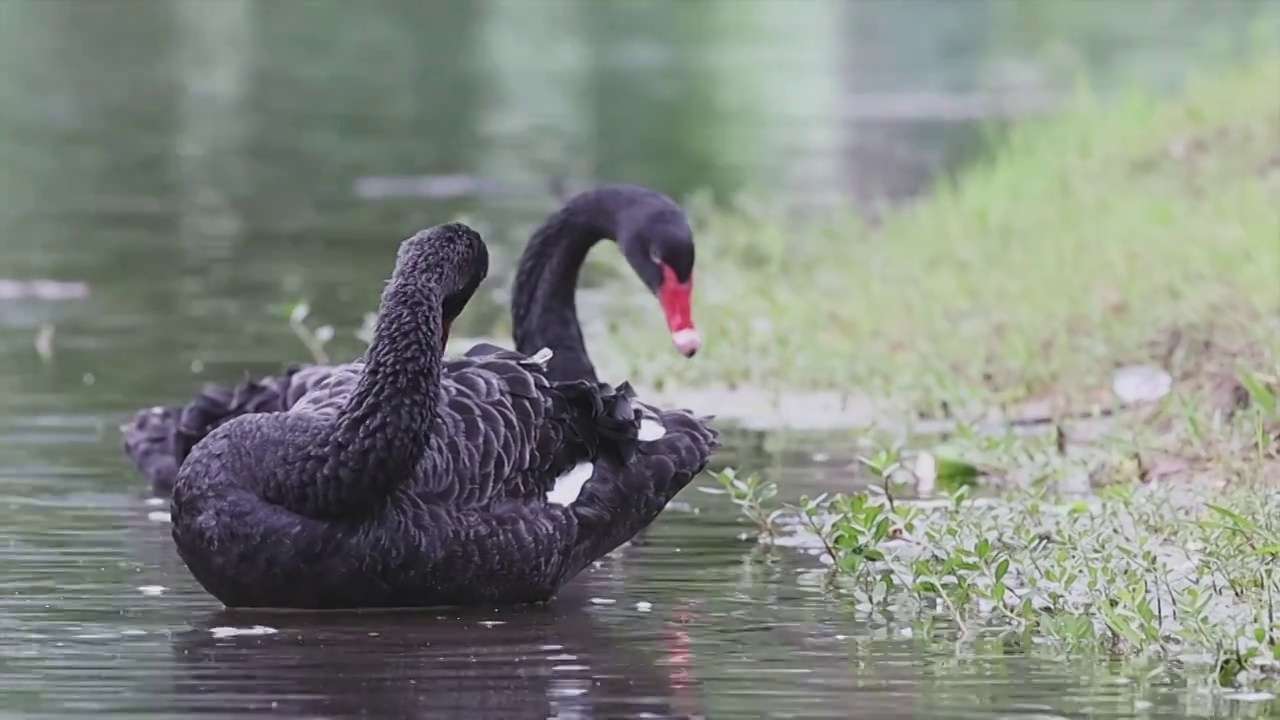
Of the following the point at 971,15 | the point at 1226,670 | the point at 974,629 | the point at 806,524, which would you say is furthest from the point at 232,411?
the point at 971,15

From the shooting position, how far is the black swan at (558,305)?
7.51m

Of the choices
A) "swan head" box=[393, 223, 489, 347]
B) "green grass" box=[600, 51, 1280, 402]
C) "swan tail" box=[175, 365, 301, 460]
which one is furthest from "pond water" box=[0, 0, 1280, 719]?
"green grass" box=[600, 51, 1280, 402]

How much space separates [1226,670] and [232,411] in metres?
3.33

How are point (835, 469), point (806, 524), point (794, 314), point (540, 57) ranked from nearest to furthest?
point (806, 524) < point (835, 469) < point (794, 314) < point (540, 57)

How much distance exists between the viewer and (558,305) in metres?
8.11

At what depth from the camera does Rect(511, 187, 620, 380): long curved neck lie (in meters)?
8.07

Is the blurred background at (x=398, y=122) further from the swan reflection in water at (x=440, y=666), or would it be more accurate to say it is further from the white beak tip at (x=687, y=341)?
the swan reflection in water at (x=440, y=666)

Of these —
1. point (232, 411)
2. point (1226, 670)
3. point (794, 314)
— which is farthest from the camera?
point (794, 314)

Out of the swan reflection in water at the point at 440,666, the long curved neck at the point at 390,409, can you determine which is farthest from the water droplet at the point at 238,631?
the long curved neck at the point at 390,409

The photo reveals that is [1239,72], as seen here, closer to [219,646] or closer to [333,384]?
[333,384]

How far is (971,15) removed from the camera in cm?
3544

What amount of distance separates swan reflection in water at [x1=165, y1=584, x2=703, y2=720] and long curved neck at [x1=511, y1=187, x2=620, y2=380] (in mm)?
1974

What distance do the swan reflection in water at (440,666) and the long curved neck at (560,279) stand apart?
Result: 6.48ft

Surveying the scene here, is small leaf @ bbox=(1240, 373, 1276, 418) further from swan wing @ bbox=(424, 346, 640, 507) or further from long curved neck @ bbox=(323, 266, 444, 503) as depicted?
long curved neck @ bbox=(323, 266, 444, 503)
